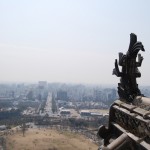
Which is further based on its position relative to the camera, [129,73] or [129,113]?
[129,73]

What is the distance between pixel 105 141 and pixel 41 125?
92.7 metres

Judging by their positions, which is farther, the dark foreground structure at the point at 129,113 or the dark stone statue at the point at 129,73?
the dark stone statue at the point at 129,73

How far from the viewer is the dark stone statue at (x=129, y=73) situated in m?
6.92

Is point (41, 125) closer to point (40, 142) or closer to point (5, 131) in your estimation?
point (5, 131)

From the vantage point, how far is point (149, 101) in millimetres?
5758

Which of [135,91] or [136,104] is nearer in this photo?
[136,104]

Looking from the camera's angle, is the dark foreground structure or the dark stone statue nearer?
the dark foreground structure

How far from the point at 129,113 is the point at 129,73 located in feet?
4.65

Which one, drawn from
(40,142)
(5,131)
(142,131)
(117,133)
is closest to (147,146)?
(142,131)

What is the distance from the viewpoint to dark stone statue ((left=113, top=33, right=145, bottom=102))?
6.92 meters

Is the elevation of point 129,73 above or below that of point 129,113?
above

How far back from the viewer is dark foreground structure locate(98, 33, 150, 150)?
17.1 ft

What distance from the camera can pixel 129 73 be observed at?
23.5 ft

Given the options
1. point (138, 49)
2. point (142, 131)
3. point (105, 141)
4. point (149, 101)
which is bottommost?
point (105, 141)
